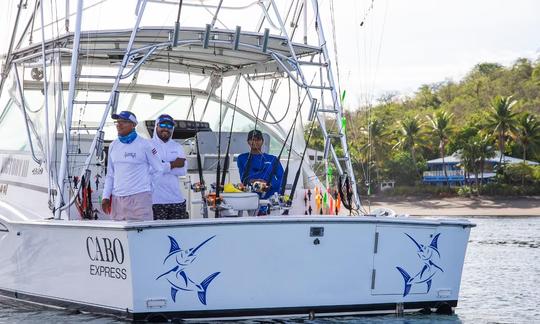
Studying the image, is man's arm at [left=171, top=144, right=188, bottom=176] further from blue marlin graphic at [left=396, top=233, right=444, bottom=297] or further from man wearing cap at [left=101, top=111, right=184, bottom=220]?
blue marlin graphic at [left=396, top=233, right=444, bottom=297]

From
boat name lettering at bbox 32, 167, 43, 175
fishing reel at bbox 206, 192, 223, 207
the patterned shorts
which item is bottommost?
the patterned shorts

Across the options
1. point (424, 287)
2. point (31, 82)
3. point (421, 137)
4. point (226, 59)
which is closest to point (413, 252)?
point (424, 287)

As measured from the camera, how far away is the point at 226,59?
11.9m

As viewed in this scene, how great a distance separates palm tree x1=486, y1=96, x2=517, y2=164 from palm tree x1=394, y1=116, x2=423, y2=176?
17.9 ft

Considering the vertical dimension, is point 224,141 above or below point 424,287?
above

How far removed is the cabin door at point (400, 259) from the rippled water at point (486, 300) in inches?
12.3

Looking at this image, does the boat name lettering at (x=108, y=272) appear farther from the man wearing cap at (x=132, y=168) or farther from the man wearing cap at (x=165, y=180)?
the man wearing cap at (x=165, y=180)

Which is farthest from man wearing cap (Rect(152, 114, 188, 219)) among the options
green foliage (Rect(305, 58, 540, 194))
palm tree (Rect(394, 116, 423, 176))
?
palm tree (Rect(394, 116, 423, 176))

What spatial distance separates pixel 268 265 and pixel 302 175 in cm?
356

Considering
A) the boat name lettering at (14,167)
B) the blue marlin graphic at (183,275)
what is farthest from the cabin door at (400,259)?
the boat name lettering at (14,167)

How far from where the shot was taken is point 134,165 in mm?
9000

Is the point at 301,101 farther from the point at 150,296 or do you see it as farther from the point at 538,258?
the point at 538,258

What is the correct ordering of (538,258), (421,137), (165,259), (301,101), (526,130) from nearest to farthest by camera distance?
(165,259) < (301,101) < (538,258) < (526,130) < (421,137)

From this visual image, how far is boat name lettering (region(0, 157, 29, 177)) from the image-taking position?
11.0 metres
